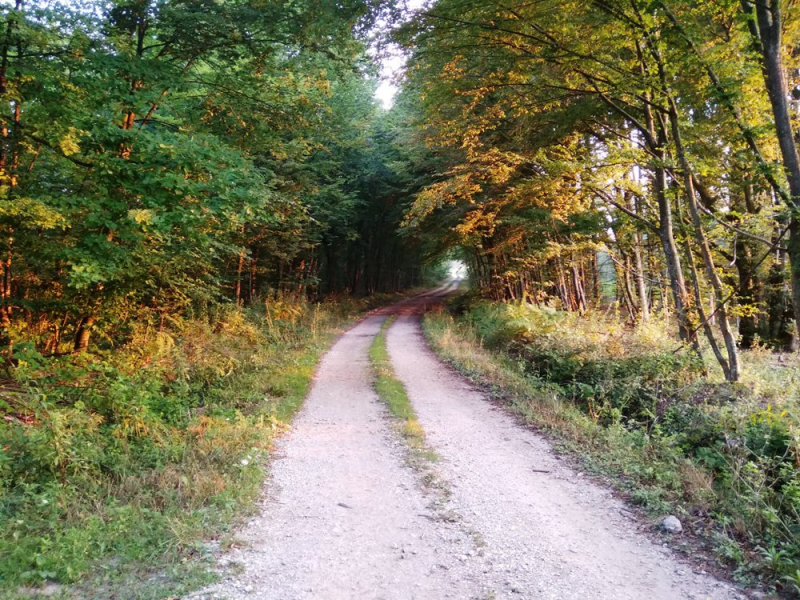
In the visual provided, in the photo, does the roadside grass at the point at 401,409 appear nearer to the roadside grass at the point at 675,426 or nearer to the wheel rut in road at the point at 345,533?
the wheel rut in road at the point at 345,533

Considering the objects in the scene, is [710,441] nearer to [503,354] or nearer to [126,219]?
[503,354]

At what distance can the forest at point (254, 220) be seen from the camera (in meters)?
4.47

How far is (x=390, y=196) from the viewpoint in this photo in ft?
85.7

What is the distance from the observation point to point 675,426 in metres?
6.39

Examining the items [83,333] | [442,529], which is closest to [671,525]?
[442,529]

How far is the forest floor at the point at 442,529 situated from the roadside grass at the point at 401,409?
9cm

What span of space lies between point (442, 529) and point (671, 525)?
206cm

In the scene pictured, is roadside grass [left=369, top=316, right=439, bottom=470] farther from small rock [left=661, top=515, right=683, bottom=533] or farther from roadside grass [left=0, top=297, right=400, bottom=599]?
small rock [left=661, top=515, right=683, bottom=533]

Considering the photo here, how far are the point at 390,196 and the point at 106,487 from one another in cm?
2300

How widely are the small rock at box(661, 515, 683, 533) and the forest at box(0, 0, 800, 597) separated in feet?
0.86

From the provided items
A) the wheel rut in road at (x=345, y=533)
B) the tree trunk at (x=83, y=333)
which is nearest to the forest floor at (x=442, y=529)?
the wheel rut in road at (x=345, y=533)

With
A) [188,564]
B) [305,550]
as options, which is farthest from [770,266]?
[188,564]

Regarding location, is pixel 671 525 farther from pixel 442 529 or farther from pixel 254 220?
pixel 254 220

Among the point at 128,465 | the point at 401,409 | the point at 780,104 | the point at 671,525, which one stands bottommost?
the point at 671,525
